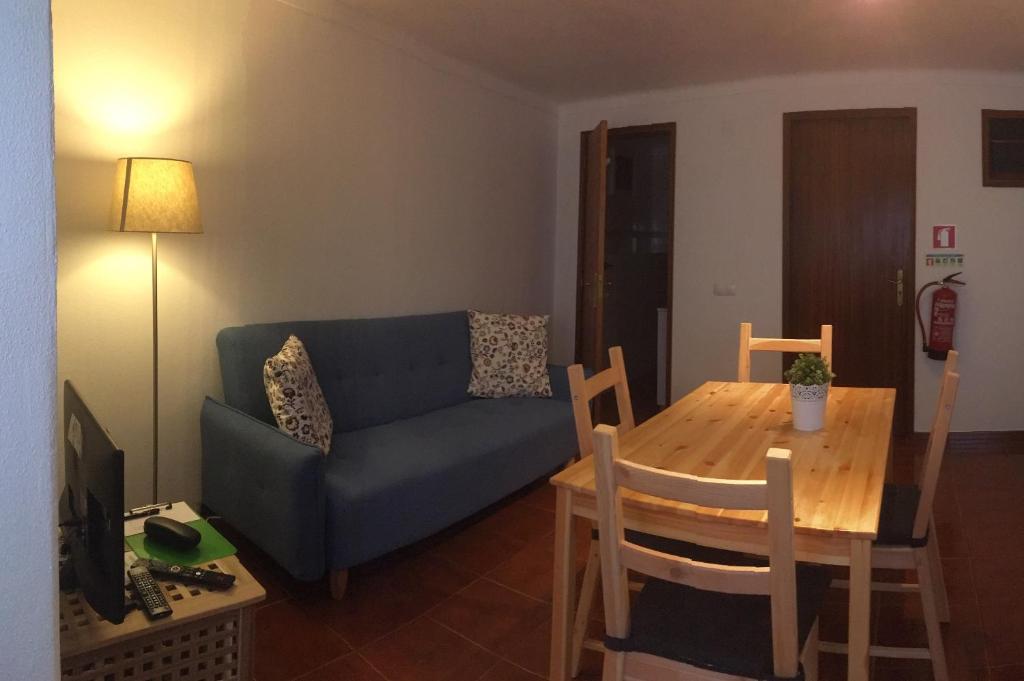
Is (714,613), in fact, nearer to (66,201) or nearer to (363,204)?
(66,201)

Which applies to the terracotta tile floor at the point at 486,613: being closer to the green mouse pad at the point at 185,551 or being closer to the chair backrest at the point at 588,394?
the green mouse pad at the point at 185,551

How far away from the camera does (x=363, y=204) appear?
3697 millimetres

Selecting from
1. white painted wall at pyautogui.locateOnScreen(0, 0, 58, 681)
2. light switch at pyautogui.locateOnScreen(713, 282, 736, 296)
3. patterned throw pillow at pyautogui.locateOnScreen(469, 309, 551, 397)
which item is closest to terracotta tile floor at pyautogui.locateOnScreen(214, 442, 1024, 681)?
patterned throw pillow at pyautogui.locateOnScreen(469, 309, 551, 397)

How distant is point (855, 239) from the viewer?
479 centimetres

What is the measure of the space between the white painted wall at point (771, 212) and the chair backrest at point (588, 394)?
2.86 meters

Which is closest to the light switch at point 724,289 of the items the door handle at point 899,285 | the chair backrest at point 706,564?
the door handle at point 899,285

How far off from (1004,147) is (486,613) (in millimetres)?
4407

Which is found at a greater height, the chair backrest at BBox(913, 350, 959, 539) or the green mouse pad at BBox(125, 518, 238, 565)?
the chair backrest at BBox(913, 350, 959, 539)

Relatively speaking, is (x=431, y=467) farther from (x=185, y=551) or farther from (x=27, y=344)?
(x=27, y=344)

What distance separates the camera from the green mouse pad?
1.67m

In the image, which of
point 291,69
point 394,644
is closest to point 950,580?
point 394,644

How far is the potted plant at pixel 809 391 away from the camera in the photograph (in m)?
2.10

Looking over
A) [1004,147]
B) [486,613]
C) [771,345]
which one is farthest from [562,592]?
[1004,147]

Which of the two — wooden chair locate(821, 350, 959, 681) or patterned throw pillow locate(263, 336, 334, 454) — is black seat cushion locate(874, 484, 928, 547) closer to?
wooden chair locate(821, 350, 959, 681)
